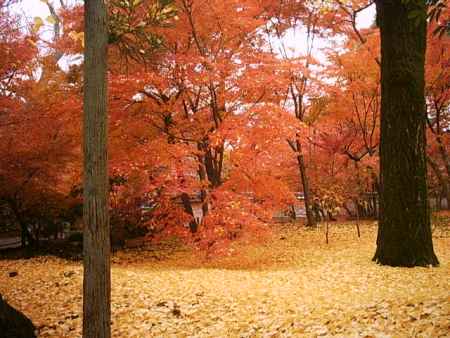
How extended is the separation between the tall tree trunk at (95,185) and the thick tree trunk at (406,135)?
17.5 ft

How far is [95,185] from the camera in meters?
3.81

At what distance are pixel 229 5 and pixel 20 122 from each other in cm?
606

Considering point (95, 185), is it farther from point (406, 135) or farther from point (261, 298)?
point (406, 135)

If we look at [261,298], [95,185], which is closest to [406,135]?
[261,298]

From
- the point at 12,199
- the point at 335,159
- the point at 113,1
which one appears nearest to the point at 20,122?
the point at 12,199

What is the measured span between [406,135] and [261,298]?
386 cm

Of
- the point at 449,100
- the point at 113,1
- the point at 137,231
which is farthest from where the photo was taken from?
the point at 449,100

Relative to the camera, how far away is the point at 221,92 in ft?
32.5

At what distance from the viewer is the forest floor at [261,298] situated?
428cm

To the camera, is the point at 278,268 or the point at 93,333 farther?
the point at 278,268

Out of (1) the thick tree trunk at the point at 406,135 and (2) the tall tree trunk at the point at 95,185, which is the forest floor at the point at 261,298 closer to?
(1) the thick tree trunk at the point at 406,135

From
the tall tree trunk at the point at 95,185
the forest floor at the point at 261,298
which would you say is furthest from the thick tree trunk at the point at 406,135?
the tall tree trunk at the point at 95,185

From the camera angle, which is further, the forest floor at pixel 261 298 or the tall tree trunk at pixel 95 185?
the forest floor at pixel 261 298

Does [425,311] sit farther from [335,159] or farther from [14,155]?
[335,159]
